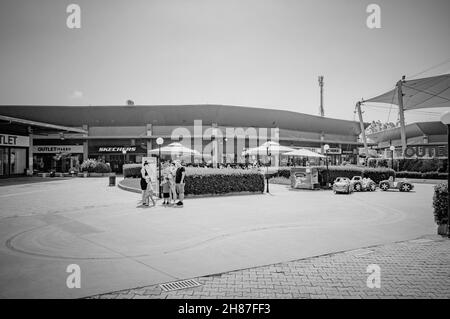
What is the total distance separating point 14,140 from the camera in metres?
29.9

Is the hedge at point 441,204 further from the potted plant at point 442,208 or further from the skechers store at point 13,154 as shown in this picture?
the skechers store at point 13,154

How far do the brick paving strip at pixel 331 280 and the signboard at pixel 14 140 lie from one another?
1231 inches

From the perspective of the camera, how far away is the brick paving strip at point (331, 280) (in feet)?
13.0

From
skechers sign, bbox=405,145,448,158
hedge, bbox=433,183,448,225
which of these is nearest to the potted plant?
hedge, bbox=433,183,448,225

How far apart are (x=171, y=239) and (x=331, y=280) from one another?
3.51 m

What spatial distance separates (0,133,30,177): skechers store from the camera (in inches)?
1136

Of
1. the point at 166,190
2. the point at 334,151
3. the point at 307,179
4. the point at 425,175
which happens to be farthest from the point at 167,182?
the point at 334,151

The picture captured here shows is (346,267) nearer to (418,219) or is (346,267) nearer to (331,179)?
(418,219)

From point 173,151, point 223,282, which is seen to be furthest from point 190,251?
point 173,151

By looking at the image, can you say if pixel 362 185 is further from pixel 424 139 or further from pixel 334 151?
pixel 424 139

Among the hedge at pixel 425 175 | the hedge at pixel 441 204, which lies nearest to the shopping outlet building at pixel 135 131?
the hedge at pixel 425 175

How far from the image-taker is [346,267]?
493 centimetres

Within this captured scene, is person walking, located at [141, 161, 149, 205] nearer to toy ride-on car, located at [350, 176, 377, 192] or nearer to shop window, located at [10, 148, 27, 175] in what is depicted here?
toy ride-on car, located at [350, 176, 377, 192]
